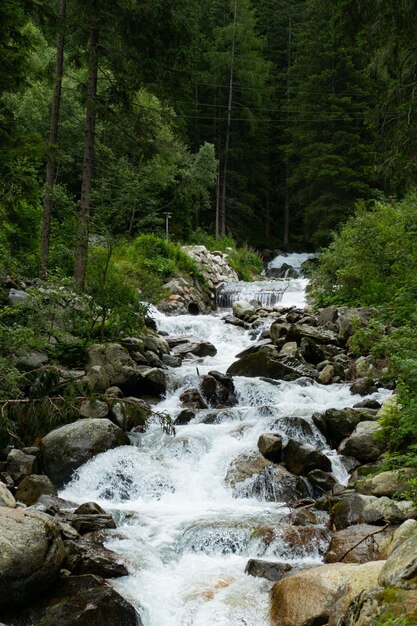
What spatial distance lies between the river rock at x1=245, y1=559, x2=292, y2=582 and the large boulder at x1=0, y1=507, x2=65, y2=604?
74.5 inches

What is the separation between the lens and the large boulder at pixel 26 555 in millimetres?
5047

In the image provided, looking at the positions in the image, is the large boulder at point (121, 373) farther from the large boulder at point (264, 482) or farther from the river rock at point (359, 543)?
the river rock at point (359, 543)

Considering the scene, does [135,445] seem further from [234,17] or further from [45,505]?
[234,17]

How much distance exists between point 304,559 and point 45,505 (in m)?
3.16

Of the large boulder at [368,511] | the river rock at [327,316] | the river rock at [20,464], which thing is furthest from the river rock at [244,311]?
the large boulder at [368,511]

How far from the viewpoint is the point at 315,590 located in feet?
16.6

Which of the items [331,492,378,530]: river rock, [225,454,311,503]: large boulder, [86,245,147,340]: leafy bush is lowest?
[225,454,311,503]: large boulder

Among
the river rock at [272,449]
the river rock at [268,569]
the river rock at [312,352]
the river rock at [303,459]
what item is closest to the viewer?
the river rock at [268,569]

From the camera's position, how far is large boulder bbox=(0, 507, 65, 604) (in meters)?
5.05

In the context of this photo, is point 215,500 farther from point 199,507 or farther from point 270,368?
point 270,368

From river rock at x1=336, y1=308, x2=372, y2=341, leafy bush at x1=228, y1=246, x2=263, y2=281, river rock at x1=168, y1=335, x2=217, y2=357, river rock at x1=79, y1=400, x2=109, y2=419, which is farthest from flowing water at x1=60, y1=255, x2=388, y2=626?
leafy bush at x1=228, y1=246, x2=263, y2=281

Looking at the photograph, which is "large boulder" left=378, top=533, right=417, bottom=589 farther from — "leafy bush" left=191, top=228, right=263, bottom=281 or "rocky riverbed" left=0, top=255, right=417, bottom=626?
"leafy bush" left=191, top=228, right=263, bottom=281

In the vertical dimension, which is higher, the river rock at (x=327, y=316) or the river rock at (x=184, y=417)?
the river rock at (x=327, y=316)

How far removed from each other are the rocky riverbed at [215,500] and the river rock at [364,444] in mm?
22
